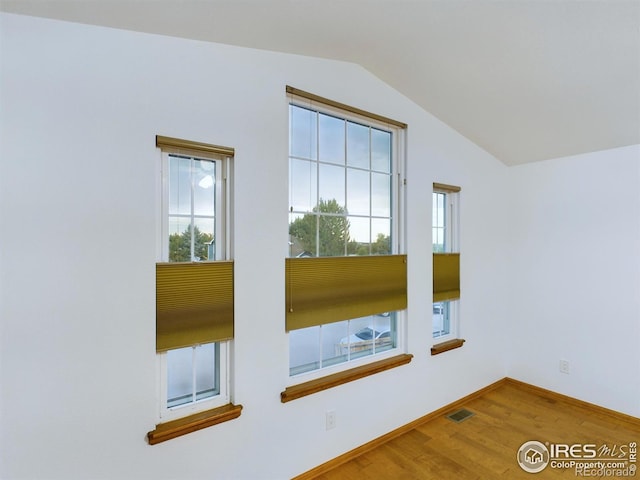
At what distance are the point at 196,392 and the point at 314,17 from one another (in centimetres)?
213

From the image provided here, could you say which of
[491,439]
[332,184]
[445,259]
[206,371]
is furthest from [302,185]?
[491,439]

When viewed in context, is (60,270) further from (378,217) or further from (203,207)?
(378,217)

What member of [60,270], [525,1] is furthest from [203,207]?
[525,1]

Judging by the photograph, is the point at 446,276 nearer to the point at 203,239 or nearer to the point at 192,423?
the point at 203,239

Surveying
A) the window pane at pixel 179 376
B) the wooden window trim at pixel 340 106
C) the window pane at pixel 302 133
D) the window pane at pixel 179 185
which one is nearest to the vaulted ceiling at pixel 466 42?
the wooden window trim at pixel 340 106

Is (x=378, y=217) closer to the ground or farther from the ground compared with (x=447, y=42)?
closer to the ground

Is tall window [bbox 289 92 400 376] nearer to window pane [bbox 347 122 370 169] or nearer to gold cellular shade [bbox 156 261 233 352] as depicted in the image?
window pane [bbox 347 122 370 169]

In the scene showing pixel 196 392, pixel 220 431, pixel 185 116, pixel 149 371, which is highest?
pixel 185 116

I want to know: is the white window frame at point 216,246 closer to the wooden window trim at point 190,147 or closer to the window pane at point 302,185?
the wooden window trim at point 190,147

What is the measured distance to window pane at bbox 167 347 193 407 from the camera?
5.69ft

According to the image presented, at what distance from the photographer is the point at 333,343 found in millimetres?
2391

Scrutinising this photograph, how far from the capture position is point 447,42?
195 centimetres

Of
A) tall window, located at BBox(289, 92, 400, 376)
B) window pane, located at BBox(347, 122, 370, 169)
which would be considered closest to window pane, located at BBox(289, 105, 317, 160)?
tall window, located at BBox(289, 92, 400, 376)

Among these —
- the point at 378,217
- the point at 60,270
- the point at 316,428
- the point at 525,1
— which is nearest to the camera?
the point at 60,270
